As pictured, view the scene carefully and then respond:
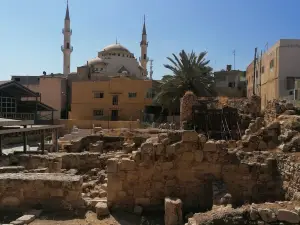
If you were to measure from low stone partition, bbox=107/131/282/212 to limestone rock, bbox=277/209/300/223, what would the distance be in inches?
101

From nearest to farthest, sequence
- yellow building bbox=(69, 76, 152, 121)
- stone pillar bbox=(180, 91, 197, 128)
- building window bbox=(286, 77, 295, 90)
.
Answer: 1. stone pillar bbox=(180, 91, 197, 128)
2. building window bbox=(286, 77, 295, 90)
3. yellow building bbox=(69, 76, 152, 121)

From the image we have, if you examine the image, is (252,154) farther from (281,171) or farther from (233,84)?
(233,84)

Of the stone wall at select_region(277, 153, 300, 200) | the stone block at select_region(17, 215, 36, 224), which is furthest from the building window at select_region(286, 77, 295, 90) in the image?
the stone block at select_region(17, 215, 36, 224)

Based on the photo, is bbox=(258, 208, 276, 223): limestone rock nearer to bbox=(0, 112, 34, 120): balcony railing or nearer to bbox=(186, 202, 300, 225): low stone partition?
bbox=(186, 202, 300, 225): low stone partition

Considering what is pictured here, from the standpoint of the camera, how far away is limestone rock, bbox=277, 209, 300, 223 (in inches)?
194

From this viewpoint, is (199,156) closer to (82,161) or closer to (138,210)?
(138,210)

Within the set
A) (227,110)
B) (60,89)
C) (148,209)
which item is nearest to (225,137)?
(227,110)

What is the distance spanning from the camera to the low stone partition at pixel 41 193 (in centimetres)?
688

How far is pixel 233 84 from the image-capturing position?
48.0 meters

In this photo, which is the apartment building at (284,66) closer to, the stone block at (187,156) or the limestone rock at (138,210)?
the stone block at (187,156)

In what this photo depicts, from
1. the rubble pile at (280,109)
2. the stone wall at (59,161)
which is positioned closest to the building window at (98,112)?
the stone wall at (59,161)

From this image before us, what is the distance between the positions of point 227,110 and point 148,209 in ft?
47.0

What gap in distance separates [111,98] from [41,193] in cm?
3333

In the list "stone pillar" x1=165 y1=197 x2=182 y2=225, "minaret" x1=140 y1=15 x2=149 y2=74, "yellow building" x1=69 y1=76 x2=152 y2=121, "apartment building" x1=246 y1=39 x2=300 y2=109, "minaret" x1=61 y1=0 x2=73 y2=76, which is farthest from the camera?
"minaret" x1=140 y1=15 x2=149 y2=74
